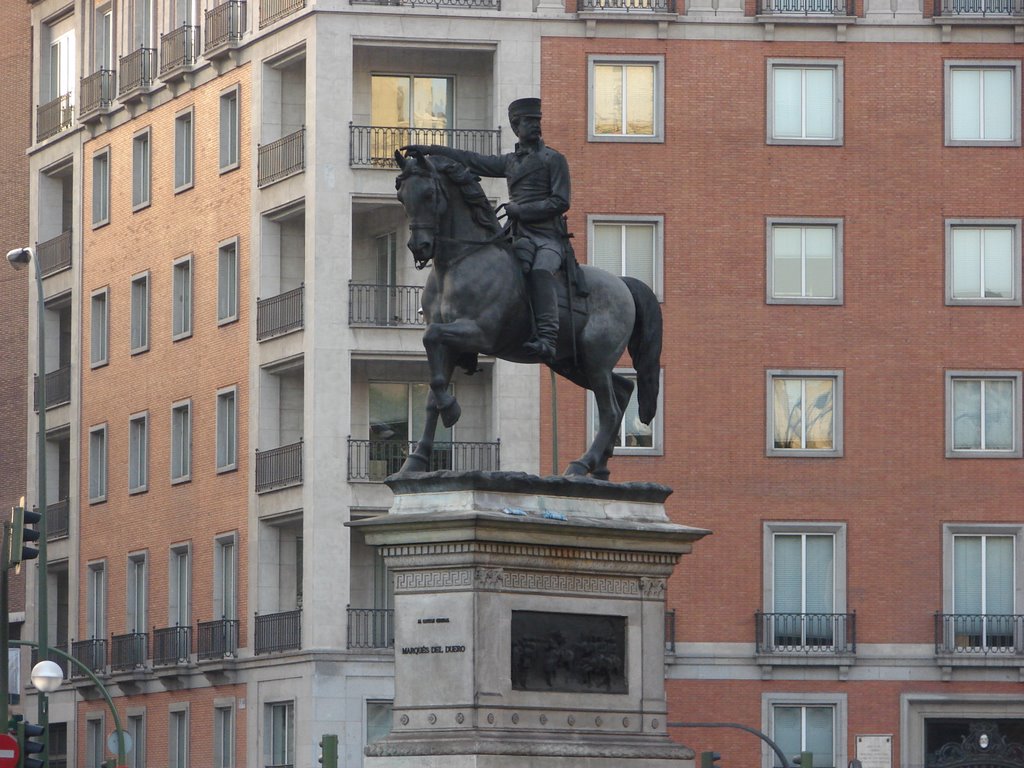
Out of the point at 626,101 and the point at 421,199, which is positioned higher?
the point at 626,101

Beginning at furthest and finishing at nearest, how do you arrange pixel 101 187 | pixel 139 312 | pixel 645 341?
pixel 101 187 < pixel 139 312 < pixel 645 341

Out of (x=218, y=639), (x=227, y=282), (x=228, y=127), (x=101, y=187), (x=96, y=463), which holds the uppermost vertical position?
(x=228, y=127)

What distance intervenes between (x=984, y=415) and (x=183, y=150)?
22545mm

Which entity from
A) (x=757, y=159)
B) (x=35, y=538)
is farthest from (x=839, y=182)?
(x=35, y=538)

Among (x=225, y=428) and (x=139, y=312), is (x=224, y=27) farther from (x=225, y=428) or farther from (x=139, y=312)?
(x=225, y=428)

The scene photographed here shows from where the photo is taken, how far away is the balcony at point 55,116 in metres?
85.9

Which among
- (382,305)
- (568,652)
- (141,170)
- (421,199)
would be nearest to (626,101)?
(382,305)

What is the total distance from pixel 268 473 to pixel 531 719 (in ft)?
149

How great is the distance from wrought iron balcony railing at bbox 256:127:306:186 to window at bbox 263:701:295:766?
12816mm

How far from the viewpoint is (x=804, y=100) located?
7119 centimetres

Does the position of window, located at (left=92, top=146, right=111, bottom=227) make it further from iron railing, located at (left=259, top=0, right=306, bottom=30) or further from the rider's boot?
the rider's boot

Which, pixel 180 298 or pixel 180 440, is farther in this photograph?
pixel 180 298

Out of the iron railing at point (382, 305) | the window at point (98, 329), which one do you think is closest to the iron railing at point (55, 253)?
the window at point (98, 329)

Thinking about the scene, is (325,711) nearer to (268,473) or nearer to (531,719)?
(268,473)
